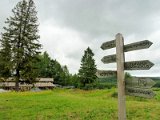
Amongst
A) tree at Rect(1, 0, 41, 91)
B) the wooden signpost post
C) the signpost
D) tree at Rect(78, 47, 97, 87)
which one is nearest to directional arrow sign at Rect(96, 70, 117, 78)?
the wooden signpost post

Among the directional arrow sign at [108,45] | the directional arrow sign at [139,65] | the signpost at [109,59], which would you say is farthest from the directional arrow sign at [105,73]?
the directional arrow sign at [108,45]

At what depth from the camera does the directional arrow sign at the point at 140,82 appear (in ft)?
24.3

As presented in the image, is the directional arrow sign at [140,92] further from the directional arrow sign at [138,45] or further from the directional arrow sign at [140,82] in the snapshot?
the directional arrow sign at [138,45]

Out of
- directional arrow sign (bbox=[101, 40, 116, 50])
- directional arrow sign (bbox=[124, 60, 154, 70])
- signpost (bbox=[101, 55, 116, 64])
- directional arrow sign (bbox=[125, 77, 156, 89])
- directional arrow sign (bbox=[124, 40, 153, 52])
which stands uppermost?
directional arrow sign (bbox=[101, 40, 116, 50])

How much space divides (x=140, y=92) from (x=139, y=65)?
640 mm

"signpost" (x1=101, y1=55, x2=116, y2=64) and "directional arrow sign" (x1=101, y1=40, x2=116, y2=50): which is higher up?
"directional arrow sign" (x1=101, y1=40, x2=116, y2=50)

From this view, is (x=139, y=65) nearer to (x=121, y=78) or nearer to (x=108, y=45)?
(x=121, y=78)

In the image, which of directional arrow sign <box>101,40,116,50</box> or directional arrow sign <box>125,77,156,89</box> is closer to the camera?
directional arrow sign <box>125,77,156,89</box>

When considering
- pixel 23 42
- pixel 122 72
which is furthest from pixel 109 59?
pixel 23 42

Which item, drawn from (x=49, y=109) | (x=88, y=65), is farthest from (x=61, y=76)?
(x=49, y=109)

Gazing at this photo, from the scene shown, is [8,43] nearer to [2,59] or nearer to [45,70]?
[2,59]

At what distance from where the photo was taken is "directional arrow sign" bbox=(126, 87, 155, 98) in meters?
7.36

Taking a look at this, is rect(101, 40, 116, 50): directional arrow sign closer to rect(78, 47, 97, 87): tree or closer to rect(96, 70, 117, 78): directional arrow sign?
rect(96, 70, 117, 78): directional arrow sign

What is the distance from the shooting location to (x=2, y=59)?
167ft
